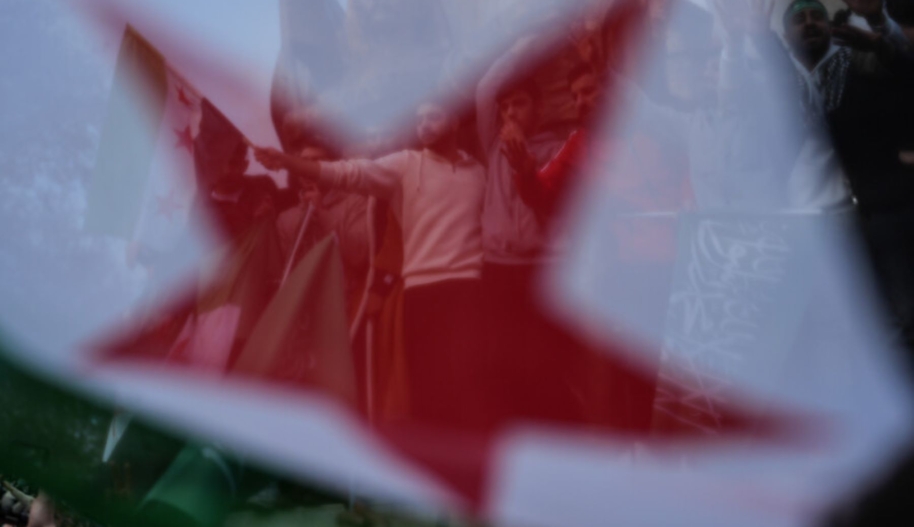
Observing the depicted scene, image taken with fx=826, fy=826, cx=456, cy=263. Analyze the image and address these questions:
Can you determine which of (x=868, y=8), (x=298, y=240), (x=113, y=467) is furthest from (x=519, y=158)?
(x=113, y=467)

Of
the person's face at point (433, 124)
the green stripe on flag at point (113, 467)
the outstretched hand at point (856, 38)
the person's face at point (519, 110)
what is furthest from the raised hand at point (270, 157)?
the outstretched hand at point (856, 38)

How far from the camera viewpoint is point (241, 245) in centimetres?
256

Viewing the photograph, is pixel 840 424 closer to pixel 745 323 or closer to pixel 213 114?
pixel 745 323

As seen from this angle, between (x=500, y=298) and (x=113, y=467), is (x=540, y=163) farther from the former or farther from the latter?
(x=113, y=467)

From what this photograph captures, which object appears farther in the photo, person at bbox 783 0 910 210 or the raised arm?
the raised arm

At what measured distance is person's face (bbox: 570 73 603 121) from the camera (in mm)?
A: 2314

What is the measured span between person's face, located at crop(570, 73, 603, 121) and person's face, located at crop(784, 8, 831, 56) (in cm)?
54

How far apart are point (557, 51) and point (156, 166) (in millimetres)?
1367

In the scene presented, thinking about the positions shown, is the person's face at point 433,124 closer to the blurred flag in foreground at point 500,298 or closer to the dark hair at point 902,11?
the blurred flag in foreground at point 500,298

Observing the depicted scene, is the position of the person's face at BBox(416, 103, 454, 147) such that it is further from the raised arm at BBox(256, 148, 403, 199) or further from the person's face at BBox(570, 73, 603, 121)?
the person's face at BBox(570, 73, 603, 121)

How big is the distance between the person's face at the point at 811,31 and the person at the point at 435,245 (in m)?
0.92

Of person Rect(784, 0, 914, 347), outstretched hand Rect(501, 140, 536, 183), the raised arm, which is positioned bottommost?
person Rect(784, 0, 914, 347)

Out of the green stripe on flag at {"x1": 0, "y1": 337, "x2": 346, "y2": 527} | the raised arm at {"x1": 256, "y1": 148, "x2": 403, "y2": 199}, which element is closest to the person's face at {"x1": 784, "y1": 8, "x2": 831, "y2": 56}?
the raised arm at {"x1": 256, "y1": 148, "x2": 403, "y2": 199}

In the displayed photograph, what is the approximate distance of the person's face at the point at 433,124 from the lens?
7.86 ft
